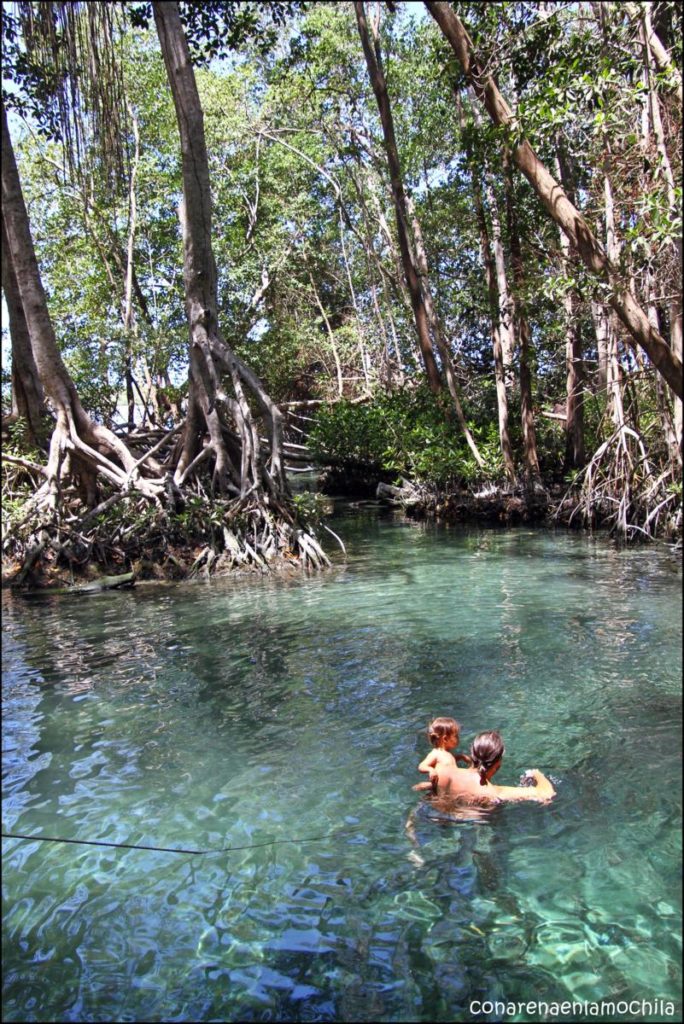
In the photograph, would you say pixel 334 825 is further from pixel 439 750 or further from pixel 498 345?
pixel 498 345

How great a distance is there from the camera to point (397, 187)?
16.5m

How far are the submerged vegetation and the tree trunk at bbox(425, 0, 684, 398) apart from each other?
3 centimetres

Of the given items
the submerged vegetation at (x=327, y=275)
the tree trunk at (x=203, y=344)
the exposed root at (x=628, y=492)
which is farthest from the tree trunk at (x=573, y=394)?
the tree trunk at (x=203, y=344)

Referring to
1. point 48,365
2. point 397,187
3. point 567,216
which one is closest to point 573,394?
point 397,187

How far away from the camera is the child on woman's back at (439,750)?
396cm

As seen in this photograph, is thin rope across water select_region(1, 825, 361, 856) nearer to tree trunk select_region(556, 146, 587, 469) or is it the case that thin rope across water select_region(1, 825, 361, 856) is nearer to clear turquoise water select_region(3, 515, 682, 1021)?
clear turquoise water select_region(3, 515, 682, 1021)

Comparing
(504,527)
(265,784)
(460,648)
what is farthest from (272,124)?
(265,784)

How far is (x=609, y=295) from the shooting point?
7.73 meters

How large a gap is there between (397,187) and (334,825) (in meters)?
15.1

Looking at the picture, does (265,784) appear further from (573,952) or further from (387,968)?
(573,952)

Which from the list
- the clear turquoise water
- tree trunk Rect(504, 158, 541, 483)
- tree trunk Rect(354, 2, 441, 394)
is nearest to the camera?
the clear turquoise water

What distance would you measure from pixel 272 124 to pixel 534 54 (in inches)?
697

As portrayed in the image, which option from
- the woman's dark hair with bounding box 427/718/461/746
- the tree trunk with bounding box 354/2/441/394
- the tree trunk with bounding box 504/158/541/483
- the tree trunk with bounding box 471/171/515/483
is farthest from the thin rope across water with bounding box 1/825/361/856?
the tree trunk with bounding box 354/2/441/394

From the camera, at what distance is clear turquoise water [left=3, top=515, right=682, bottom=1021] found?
277 centimetres
